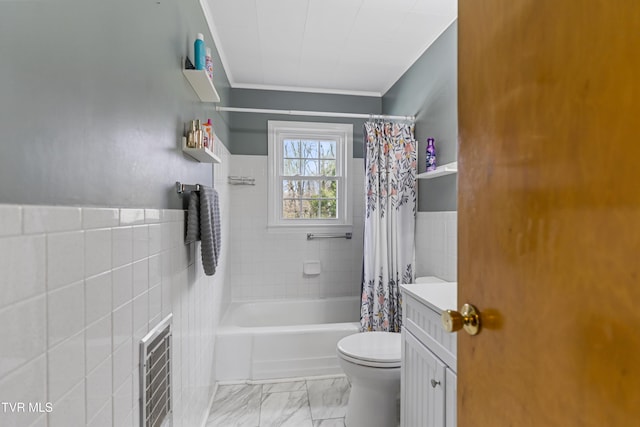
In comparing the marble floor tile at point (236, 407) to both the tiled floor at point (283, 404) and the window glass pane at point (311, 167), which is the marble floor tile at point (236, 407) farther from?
the window glass pane at point (311, 167)

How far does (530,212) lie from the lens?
0.51 metres

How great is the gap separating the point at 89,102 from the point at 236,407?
2.03 meters

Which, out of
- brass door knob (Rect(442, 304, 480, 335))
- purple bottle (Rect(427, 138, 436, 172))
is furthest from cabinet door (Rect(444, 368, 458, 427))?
purple bottle (Rect(427, 138, 436, 172))

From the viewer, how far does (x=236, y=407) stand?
2.04m

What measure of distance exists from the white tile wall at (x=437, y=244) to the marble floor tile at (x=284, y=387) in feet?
4.02

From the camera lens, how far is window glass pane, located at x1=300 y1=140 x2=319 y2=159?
126 inches

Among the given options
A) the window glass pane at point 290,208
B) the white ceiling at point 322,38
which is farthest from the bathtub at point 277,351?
the white ceiling at point 322,38

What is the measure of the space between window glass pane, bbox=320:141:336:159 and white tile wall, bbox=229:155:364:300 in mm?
287

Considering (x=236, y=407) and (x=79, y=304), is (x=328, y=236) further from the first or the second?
(x=79, y=304)

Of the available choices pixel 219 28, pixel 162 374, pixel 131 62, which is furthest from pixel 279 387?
pixel 219 28

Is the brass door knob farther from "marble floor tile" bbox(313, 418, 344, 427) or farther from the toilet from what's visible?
"marble floor tile" bbox(313, 418, 344, 427)

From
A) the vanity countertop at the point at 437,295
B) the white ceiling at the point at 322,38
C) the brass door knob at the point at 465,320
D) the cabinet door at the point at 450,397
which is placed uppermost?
the white ceiling at the point at 322,38

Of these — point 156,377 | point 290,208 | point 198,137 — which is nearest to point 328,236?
point 290,208

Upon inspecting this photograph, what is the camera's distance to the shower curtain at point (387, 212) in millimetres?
2381
